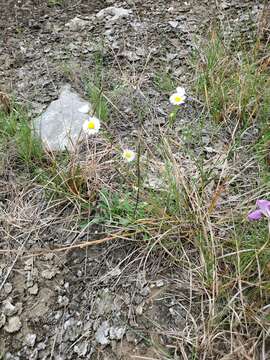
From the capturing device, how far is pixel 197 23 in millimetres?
2611

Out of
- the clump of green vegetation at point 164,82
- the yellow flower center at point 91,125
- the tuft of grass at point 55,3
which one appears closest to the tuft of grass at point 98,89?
the yellow flower center at point 91,125

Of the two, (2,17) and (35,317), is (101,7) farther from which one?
(35,317)

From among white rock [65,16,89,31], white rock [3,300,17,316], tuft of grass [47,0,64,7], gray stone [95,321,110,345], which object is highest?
tuft of grass [47,0,64,7]

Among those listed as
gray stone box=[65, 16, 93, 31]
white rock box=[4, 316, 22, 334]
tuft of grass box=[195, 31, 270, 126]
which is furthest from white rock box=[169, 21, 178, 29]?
white rock box=[4, 316, 22, 334]

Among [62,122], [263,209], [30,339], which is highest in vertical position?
[263,209]

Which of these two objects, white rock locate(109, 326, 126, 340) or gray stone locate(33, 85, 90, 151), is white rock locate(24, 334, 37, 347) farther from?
gray stone locate(33, 85, 90, 151)

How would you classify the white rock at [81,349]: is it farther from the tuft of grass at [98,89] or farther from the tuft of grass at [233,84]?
the tuft of grass at [233,84]

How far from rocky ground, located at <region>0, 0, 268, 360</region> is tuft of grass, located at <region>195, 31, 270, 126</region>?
12 cm

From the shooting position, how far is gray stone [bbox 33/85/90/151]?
6.46ft

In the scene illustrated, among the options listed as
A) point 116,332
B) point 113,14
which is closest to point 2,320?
point 116,332

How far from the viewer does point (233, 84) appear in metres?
2.09

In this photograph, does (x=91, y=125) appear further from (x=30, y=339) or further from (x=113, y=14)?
(x=113, y=14)

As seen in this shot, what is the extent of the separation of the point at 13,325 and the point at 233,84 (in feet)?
4.81

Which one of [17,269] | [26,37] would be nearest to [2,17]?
[26,37]
